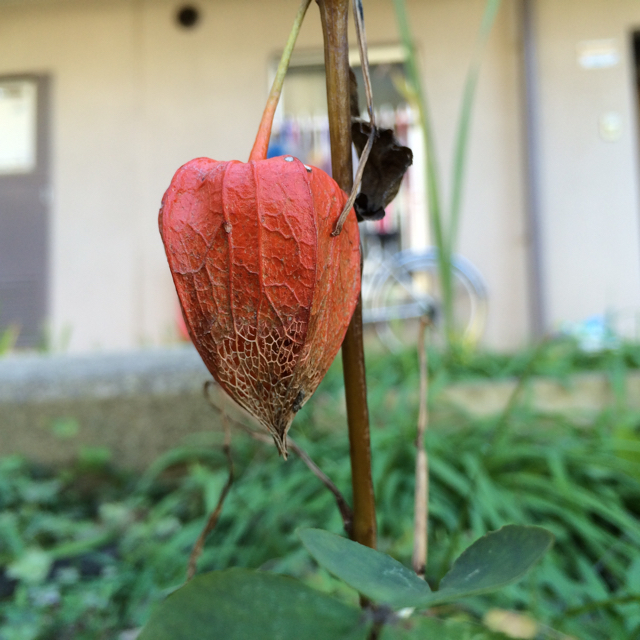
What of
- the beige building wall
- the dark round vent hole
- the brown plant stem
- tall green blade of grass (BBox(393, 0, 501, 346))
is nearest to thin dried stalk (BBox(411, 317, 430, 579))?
the brown plant stem

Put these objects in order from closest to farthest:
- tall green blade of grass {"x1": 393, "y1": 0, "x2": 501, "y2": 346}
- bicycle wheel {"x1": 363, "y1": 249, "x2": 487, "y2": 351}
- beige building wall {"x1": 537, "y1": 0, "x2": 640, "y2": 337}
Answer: tall green blade of grass {"x1": 393, "y1": 0, "x2": 501, "y2": 346}, beige building wall {"x1": 537, "y1": 0, "x2": 640, "y2": 337}, bicycle wheel {"x1": 363, "y1": 249, "x2": 487, "y2": 351}

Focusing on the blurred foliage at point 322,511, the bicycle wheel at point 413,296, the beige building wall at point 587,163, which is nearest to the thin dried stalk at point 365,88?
the blurred foliage at point 322,511

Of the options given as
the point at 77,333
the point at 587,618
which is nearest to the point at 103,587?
the point at 587,618

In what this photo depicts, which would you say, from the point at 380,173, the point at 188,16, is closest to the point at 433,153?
the point at 380,173

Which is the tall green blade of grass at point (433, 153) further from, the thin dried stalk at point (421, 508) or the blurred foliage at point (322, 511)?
the thin dried stalk at point (421, 508)

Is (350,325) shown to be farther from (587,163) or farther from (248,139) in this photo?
(248,139)

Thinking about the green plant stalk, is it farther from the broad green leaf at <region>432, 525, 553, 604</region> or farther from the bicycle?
the bicycle

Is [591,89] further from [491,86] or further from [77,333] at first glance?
[77,333]
